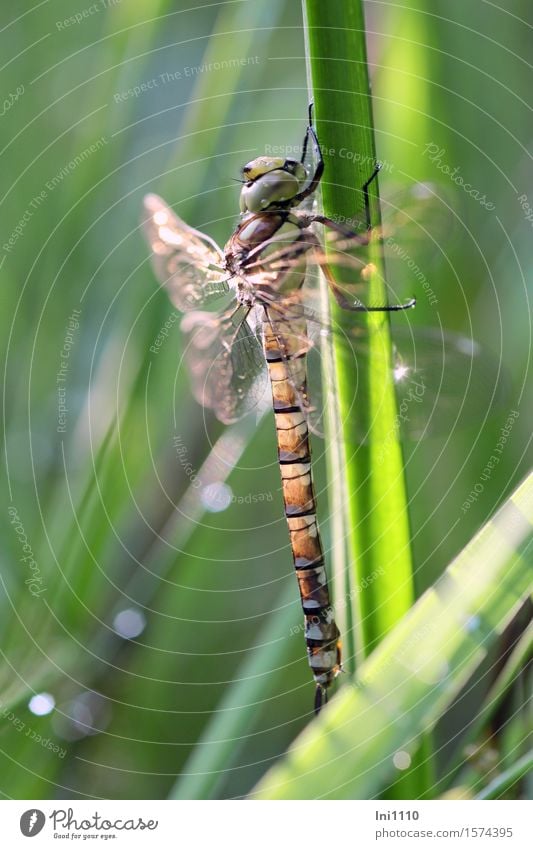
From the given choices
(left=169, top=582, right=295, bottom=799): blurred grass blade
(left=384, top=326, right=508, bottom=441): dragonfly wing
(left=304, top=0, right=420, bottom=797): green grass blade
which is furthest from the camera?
(left=169, top=582, right=295, bottom=799): blurred grass blade

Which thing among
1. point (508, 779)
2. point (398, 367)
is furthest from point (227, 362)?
point (508, 779)

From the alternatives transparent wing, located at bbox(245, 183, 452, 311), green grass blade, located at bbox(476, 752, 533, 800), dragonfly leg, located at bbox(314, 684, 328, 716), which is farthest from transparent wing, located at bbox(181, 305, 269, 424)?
green grass blade, located at bbox(476, 752, 533, 800)

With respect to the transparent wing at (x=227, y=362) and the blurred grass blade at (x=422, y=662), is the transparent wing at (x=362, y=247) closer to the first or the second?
the transparent wing at (x=227, y=362)

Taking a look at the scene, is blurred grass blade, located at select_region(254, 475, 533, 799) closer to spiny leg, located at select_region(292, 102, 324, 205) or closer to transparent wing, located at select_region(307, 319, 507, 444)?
transparent wing, located at select_region(307, 319, 507, 444)

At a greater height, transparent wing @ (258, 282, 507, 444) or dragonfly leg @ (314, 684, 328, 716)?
transparent wing @ (258, 282, 507, 444)
